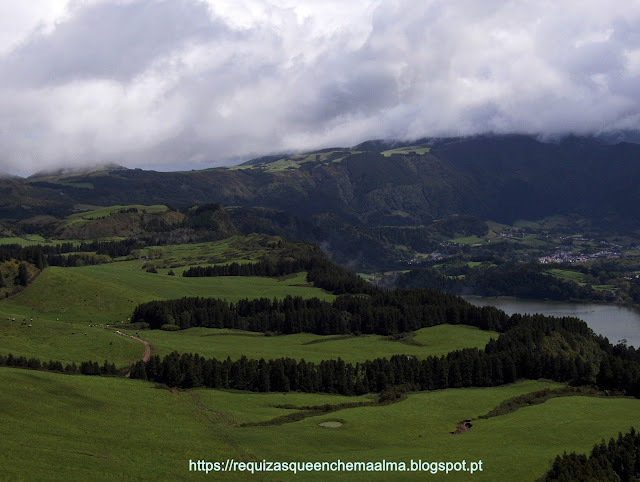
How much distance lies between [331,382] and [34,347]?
67466mm

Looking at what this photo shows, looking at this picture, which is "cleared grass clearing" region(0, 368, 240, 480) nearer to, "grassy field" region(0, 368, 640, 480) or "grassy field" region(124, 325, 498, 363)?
"grassy field" region(0, 368, 640, 480)

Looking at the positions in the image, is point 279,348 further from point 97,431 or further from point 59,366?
point 97,431

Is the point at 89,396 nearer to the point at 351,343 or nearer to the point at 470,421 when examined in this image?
the point at 470,421

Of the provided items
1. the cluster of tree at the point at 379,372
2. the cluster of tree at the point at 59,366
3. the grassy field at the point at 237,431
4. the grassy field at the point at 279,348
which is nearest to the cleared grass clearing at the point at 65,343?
the grassy field at the point at 279,348

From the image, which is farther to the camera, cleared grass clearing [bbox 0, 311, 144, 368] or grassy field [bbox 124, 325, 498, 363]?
grassy field [bbox 124, 325, 498, 363]

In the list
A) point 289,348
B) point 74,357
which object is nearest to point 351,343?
point 289,348

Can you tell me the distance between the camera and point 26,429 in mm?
79125

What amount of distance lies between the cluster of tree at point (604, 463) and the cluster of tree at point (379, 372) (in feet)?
195

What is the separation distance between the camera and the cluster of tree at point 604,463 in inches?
2830

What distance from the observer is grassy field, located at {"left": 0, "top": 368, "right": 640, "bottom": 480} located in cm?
7294

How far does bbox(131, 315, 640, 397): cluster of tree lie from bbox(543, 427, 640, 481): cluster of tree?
195 feet

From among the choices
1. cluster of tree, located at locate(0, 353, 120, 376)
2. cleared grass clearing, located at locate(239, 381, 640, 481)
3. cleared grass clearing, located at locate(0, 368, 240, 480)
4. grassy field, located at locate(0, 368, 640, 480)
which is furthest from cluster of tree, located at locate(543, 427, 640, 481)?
cluster of tree, located at locate(0, 353, 120, 376)

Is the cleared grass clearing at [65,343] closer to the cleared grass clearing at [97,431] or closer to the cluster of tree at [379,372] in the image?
the cluster of tree at [379,372]

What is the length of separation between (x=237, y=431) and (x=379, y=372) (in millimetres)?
55619
